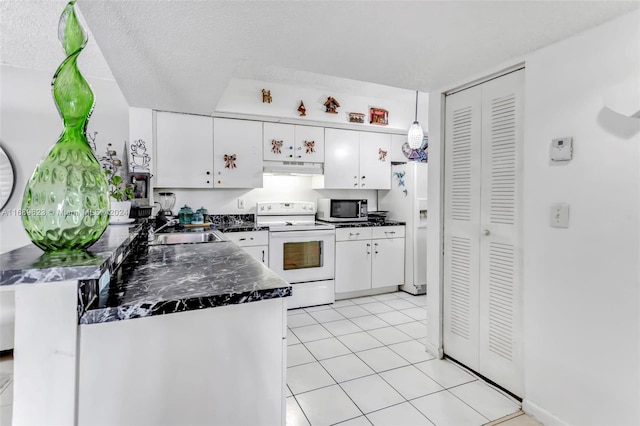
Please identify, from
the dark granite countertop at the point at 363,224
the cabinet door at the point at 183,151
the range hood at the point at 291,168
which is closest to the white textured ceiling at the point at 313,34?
the cabinet door at the point at 183,151

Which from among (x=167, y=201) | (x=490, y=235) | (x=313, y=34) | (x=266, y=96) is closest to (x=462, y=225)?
(x=490, y=235)

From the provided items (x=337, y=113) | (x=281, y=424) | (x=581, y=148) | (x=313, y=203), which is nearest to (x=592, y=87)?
(x=581, y=148)

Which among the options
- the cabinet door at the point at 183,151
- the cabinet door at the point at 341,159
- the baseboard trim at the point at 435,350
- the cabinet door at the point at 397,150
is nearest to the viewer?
the baseboard trim at the point at 435,350

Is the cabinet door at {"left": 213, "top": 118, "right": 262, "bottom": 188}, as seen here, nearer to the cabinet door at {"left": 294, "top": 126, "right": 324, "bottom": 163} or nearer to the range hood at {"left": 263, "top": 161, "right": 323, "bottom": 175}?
the range hood at {"left": 263, "top": 161, "right": 323, "bottom": 175}

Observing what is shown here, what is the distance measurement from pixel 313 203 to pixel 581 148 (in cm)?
290

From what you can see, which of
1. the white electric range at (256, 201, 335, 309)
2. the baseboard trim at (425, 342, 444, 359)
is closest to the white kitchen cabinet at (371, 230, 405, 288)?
the white electric range at (256, 201, 335, 309)

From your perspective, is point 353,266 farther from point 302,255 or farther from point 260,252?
point 260,252

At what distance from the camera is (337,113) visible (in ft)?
12.8

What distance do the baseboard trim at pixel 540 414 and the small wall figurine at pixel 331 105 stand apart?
315 cm

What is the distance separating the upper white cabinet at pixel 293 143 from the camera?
3.79 m

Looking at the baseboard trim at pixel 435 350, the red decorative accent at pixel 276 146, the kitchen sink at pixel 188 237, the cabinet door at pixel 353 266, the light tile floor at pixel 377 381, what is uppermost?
the red decorative accent at pixel 276 146

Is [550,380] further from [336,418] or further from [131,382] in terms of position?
[131,382]

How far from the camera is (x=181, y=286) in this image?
3.86 feet

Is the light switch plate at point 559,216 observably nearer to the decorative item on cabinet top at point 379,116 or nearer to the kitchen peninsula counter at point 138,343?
the kitchen peninsula counter at point 138,343
